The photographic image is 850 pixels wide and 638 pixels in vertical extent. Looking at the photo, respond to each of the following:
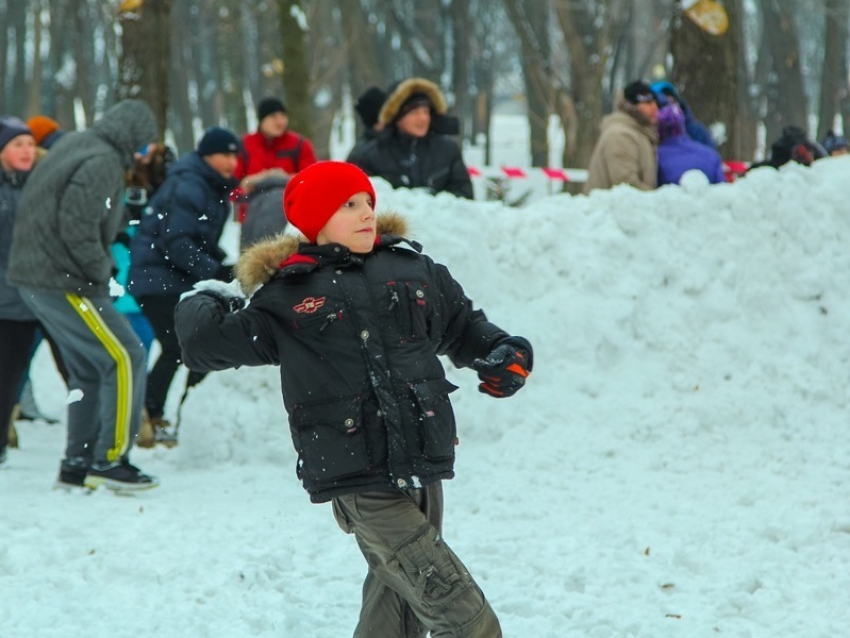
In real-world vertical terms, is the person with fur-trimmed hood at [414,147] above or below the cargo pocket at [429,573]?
above

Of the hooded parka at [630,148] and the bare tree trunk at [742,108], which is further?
the bare tree trunk at [742,108]

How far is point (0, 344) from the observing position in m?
6.48

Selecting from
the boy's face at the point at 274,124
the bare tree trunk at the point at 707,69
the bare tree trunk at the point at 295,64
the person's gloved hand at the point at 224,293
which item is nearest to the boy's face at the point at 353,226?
the person's gloved hand at the point at 224,293

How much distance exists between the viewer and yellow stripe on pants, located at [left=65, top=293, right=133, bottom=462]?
5.98 m

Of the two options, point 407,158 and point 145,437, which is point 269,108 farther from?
point 145,437

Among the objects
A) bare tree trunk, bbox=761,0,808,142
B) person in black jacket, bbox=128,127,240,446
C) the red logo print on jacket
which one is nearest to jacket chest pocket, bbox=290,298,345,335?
the red logo print on jacket

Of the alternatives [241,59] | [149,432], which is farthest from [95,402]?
[241,59]

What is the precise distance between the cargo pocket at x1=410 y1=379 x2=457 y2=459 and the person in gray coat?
3.16 metres

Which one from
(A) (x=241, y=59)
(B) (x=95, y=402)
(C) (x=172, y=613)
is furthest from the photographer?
(A) (x=241, y=59)

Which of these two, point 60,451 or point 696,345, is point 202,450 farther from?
point 696,345

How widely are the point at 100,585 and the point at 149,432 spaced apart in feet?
8.83

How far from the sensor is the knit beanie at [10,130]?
655 centimetres

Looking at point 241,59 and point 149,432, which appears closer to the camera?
point 149,432

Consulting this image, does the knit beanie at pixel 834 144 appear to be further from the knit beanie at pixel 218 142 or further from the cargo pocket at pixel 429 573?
the cargo pocket at pixel 429 573
